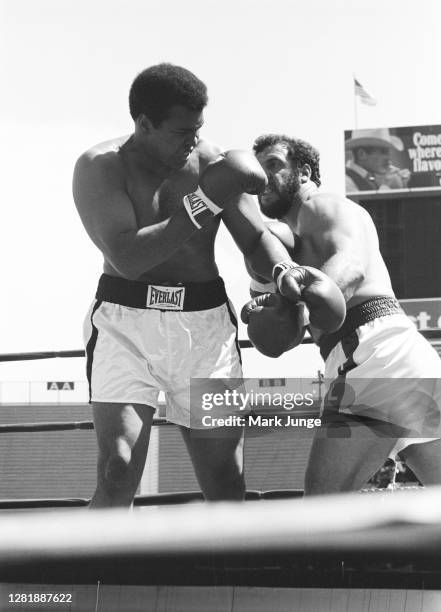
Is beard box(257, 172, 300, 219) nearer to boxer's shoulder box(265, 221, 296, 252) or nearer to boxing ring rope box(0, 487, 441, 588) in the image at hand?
boxer's shoulder box(265, 221, 296, 252)

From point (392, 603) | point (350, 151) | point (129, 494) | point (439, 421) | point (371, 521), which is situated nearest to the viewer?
point (371, 521)

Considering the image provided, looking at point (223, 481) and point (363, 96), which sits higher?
point (363, 96)

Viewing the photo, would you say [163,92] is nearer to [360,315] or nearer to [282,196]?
[282,196]

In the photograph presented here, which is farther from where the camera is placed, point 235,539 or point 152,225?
point 152,225

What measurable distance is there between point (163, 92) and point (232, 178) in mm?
290

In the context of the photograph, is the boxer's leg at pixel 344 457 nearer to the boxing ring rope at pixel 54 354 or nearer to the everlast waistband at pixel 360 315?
Answer: the everlast waistband at pixel 360 315

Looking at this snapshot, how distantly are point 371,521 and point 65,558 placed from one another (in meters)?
0.15

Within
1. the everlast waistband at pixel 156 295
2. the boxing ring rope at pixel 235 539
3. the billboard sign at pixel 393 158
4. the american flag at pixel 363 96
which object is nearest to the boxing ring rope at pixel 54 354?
the everlast waistband at pixel 156 295

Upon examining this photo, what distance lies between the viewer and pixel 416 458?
2.43 meters

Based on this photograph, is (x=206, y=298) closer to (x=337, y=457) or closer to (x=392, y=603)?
(x=337, y=457)

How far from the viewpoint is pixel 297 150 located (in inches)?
111

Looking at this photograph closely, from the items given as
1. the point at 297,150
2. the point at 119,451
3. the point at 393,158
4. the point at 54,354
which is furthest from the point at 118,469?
the point at 393,158

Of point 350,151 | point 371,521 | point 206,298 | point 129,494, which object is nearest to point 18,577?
point 371,521

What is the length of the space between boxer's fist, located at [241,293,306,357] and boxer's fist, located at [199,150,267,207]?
11.2 inches
